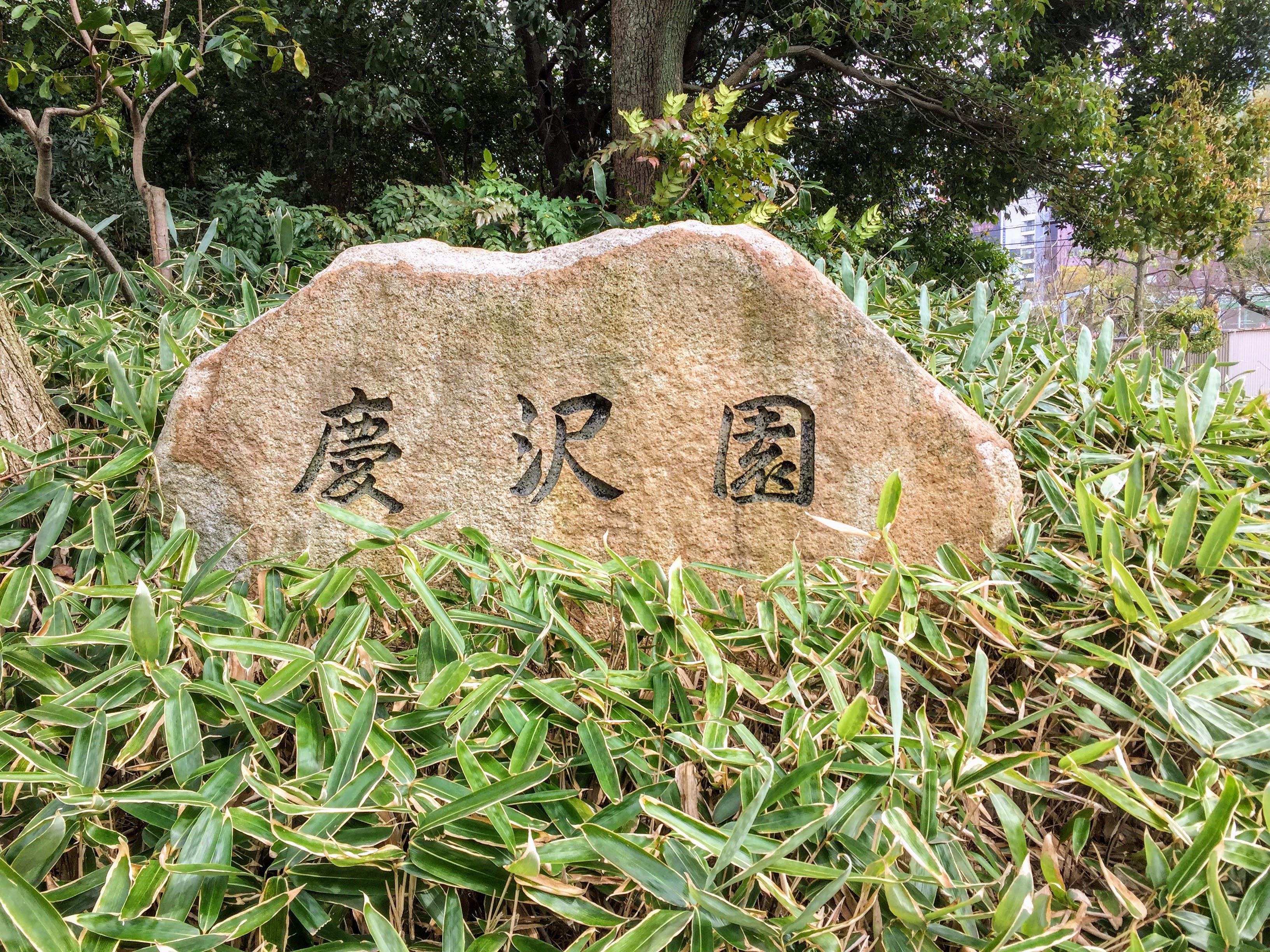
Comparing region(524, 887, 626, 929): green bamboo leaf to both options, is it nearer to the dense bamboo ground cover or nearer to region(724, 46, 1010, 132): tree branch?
the dense bamboo ground cover

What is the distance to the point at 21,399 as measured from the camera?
188 cm

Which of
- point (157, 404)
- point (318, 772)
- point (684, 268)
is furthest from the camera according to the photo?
point (157, 404)

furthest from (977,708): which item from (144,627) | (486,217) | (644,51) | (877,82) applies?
(877,82)

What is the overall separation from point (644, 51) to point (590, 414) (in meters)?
4.28

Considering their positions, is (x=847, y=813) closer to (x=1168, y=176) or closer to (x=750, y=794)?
(x=750, y=794)

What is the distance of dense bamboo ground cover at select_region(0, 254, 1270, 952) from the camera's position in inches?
41.7

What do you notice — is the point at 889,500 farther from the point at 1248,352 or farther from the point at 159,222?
the point at 1248,352

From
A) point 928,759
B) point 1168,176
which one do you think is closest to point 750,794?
point 928,759

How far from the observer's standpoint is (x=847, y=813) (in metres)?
1.16

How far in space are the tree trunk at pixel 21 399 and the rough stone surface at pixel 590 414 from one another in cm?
39

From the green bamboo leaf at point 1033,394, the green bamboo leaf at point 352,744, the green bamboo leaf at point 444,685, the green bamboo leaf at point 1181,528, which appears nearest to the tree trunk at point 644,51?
the green bamboo leaf at point 1033,394

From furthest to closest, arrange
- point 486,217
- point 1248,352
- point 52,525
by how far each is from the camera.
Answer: point 1248,352 → point 486,217 → point 52,525

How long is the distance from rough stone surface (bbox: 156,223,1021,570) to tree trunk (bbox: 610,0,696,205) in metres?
3.58

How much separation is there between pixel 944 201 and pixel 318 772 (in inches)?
319
